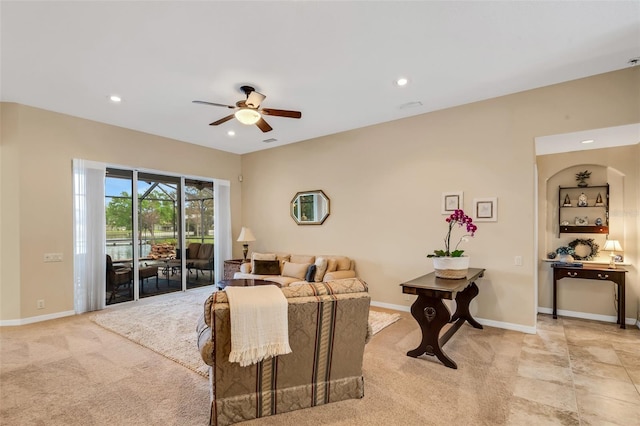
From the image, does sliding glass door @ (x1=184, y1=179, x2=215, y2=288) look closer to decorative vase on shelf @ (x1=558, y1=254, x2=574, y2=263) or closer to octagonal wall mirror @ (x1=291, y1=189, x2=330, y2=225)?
octagonal wall mirror @ (x1=291, y1=189, x2=330, y2=225)

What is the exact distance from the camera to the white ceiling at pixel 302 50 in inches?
97.3

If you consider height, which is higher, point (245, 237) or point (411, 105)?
point (411, 105)

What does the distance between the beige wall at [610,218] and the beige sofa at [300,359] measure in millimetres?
3946

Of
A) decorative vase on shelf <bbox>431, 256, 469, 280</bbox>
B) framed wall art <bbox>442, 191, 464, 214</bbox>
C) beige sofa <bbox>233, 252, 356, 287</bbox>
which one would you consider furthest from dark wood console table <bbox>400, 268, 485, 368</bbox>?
beige sofa <bbox>233, 252, 356, 287</bbox>

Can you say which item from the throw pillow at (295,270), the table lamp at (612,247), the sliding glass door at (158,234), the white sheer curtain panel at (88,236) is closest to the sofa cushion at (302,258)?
the throw pillow at (295,270)

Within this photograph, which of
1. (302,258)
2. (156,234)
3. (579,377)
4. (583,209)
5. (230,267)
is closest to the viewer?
(579,377)

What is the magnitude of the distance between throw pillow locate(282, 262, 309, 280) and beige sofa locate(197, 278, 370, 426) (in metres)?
3.08

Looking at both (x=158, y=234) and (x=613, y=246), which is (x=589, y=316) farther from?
(x=158, y=234)

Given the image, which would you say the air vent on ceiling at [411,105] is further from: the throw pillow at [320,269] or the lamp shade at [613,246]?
the lamp shade at [613,246]

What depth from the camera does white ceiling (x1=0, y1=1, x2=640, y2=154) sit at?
2.47 m

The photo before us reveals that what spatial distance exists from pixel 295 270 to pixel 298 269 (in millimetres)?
61

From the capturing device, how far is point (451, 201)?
4477 mm

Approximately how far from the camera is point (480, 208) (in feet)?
14.0

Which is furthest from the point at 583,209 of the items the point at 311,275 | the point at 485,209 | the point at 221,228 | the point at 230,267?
the point at 221,228
